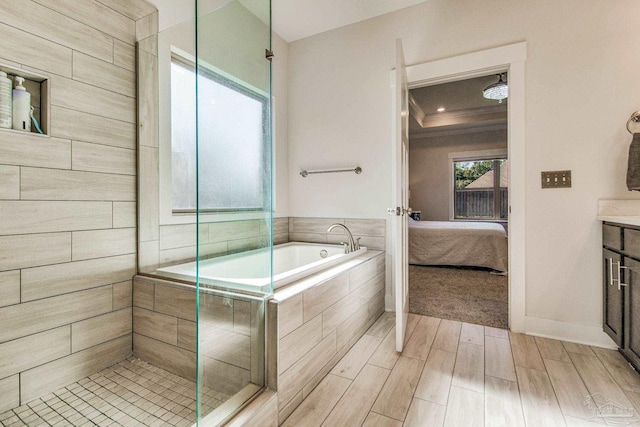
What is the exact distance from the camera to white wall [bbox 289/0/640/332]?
1926 mm

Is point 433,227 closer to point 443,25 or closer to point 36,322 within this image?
A: point 443,25

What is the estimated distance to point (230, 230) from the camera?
1.24m

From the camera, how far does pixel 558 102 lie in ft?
6.72

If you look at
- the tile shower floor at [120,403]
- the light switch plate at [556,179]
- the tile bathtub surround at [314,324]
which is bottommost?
the tile shower floor at [120,403]

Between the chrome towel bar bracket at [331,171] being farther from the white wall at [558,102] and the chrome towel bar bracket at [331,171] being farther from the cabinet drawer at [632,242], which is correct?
the cabinet drawer at [632,242]

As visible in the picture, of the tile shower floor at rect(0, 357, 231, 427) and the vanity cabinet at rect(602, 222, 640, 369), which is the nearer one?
the tile shower floor at rect(0, 357, 231, 427)

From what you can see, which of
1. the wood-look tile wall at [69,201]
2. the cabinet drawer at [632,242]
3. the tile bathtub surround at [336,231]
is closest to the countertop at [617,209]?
the cabinet drawer at [632,242]

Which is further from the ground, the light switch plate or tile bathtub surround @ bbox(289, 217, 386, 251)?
the light switch plate

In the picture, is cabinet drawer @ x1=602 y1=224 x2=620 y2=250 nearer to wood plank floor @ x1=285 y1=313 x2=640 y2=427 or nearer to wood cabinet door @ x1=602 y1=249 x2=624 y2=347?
wood cabinet door @ x1=602 y1=249 x2=624 y2=347

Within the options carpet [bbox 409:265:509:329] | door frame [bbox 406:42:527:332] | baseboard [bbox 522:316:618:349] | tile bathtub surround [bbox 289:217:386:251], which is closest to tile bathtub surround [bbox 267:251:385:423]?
tile bathtub surround [bbox 289:217:386:251]

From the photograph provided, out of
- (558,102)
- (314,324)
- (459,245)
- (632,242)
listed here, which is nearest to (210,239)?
(314,324)

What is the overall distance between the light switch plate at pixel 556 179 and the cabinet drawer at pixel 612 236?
13.5 inches

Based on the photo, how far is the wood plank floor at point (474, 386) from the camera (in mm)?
1323

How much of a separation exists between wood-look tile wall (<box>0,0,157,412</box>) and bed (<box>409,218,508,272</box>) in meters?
3.63
